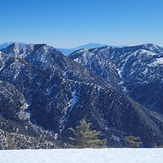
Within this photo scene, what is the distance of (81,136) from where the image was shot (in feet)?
192

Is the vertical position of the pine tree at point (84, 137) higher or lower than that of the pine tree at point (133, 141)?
higher
